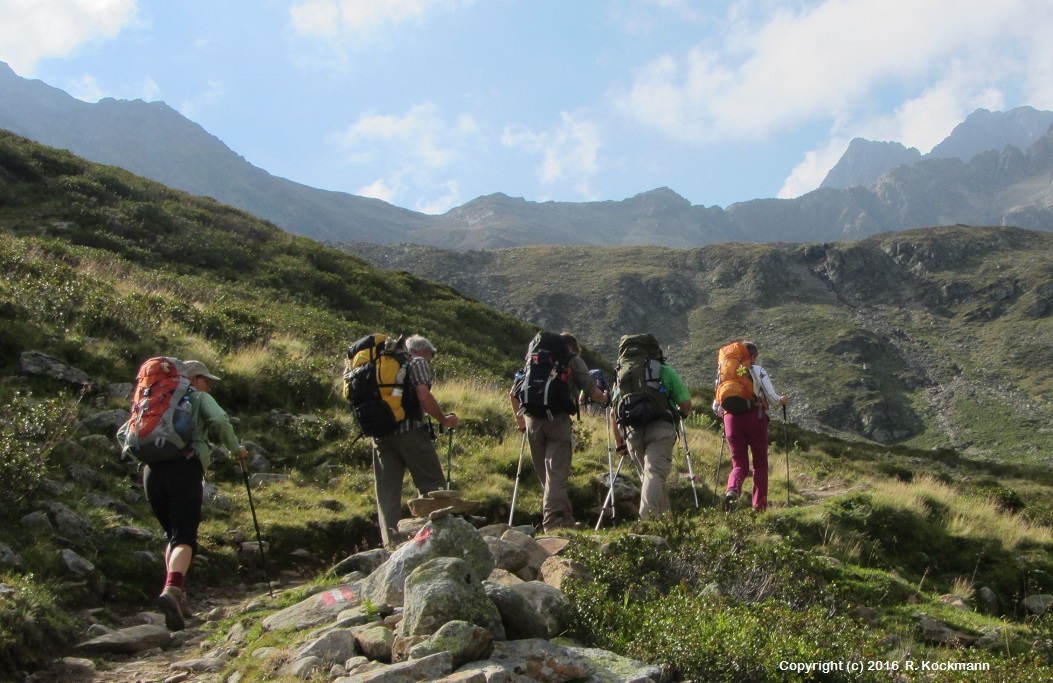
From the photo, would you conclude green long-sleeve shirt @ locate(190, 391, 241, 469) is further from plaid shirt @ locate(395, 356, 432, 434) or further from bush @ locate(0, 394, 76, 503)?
bush @ locate(0, 394, 76, 503)

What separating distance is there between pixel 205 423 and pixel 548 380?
10.6ft

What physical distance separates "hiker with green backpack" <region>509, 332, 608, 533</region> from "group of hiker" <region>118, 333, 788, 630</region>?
12 millimetres

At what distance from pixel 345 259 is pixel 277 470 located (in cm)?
2294

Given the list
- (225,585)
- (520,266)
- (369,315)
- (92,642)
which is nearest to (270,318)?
(369,315)

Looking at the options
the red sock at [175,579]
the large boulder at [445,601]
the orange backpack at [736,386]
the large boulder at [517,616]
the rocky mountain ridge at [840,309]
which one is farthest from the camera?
the rocky mountain ridge at [840,309]

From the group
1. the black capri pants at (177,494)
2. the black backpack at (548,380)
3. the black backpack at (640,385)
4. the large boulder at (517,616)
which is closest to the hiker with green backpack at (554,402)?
the black backpack at (548,380)

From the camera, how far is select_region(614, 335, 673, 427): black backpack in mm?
8133

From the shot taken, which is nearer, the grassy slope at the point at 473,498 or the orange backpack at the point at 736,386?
the grassy slope at the point at 473,498

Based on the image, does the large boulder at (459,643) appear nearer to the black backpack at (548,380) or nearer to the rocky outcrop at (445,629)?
the rocky outcrop at (445,629)

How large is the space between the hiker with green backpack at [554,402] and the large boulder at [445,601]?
3858mm

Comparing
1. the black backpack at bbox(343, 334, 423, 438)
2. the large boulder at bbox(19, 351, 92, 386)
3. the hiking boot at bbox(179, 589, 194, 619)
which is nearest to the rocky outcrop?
the hiking boot at bbox(179, 589, 194, 619)

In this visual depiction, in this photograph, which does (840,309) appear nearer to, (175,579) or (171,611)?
(175,579)

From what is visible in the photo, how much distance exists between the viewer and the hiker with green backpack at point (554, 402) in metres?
8.06

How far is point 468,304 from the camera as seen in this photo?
103 feet
